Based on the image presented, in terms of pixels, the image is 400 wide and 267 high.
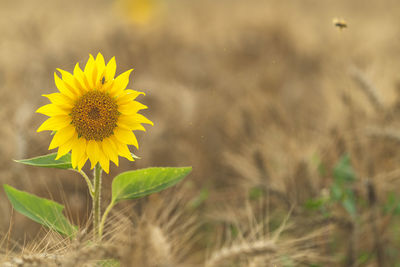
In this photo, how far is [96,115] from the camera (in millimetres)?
708

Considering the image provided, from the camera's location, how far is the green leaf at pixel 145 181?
2.41ft

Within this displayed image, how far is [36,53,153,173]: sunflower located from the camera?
695 mm

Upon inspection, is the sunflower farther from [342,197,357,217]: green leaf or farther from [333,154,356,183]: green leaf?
[333,154,356,183]: green leaf

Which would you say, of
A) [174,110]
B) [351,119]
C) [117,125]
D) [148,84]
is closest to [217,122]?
[174,110]

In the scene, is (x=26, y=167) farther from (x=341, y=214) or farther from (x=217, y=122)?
(x=341, y=214)

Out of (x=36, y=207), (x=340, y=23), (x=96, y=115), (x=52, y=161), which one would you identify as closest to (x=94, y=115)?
(x=96, y=115)

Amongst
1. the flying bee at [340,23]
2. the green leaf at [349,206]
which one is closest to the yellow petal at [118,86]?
the flying bee at [340,23]

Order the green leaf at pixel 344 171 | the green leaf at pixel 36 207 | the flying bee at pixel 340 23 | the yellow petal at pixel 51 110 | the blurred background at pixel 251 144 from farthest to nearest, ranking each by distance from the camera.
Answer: the green leaf at pixel 344 171 → the blurred background at pixel 251 144 → the flying bee at pixel 340 23 → the green leaf at pixel 36 207 → the yellow petal at pixel 51 110

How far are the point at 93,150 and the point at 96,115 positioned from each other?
0.06 m

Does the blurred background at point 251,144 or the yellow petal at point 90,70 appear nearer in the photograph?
the yellow petal at point 90,70

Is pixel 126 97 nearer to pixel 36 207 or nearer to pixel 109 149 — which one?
pixel 109 149

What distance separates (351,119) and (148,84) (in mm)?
963

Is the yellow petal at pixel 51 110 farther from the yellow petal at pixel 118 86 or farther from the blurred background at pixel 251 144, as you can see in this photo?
the blurred background at pixel 251 144

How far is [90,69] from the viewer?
694 millimetres
